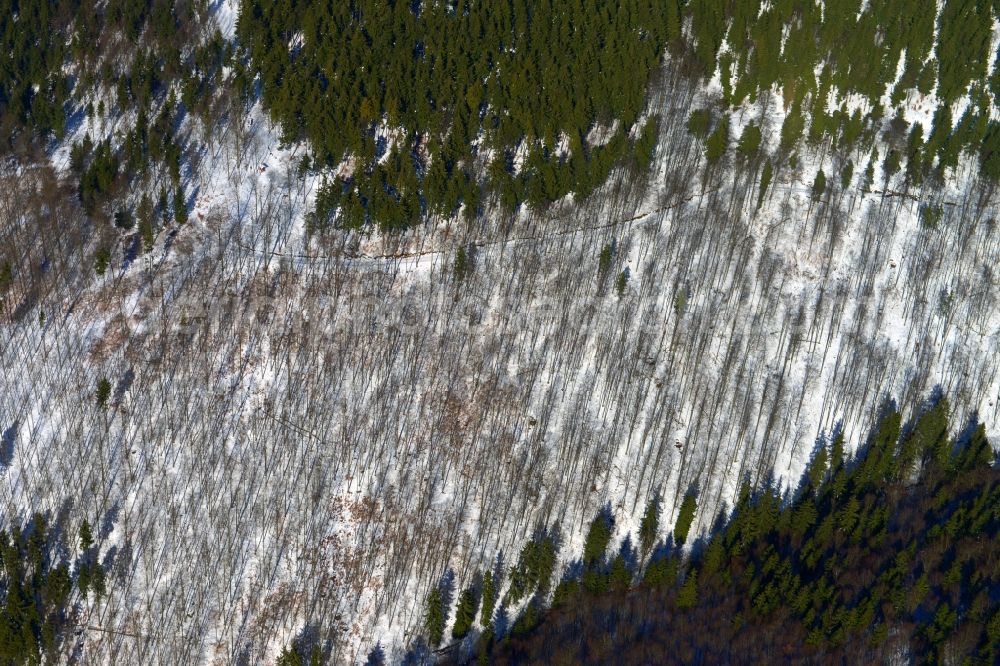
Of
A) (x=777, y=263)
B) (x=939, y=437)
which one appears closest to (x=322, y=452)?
(x=777, y=263)

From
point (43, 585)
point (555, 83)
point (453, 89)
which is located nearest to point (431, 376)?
point (453, 89)

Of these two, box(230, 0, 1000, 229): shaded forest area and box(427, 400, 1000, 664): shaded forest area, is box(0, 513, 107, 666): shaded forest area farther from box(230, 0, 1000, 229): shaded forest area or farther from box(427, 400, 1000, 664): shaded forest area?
box(230, 0, 1000, 229): shaded forest area

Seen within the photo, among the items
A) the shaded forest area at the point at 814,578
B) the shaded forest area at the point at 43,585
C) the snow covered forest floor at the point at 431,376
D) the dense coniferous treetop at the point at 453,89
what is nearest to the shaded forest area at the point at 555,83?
the dense coniferous treetop at the point at 453,89

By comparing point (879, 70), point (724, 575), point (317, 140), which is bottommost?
point (724, 575)

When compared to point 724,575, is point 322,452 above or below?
above

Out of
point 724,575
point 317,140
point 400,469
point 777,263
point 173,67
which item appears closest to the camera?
point 724,575

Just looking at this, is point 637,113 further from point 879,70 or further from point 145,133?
point 145,133

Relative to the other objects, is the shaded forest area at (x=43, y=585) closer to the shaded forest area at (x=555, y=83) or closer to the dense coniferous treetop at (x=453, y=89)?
the shaded forest area at (x=555, y=83)
